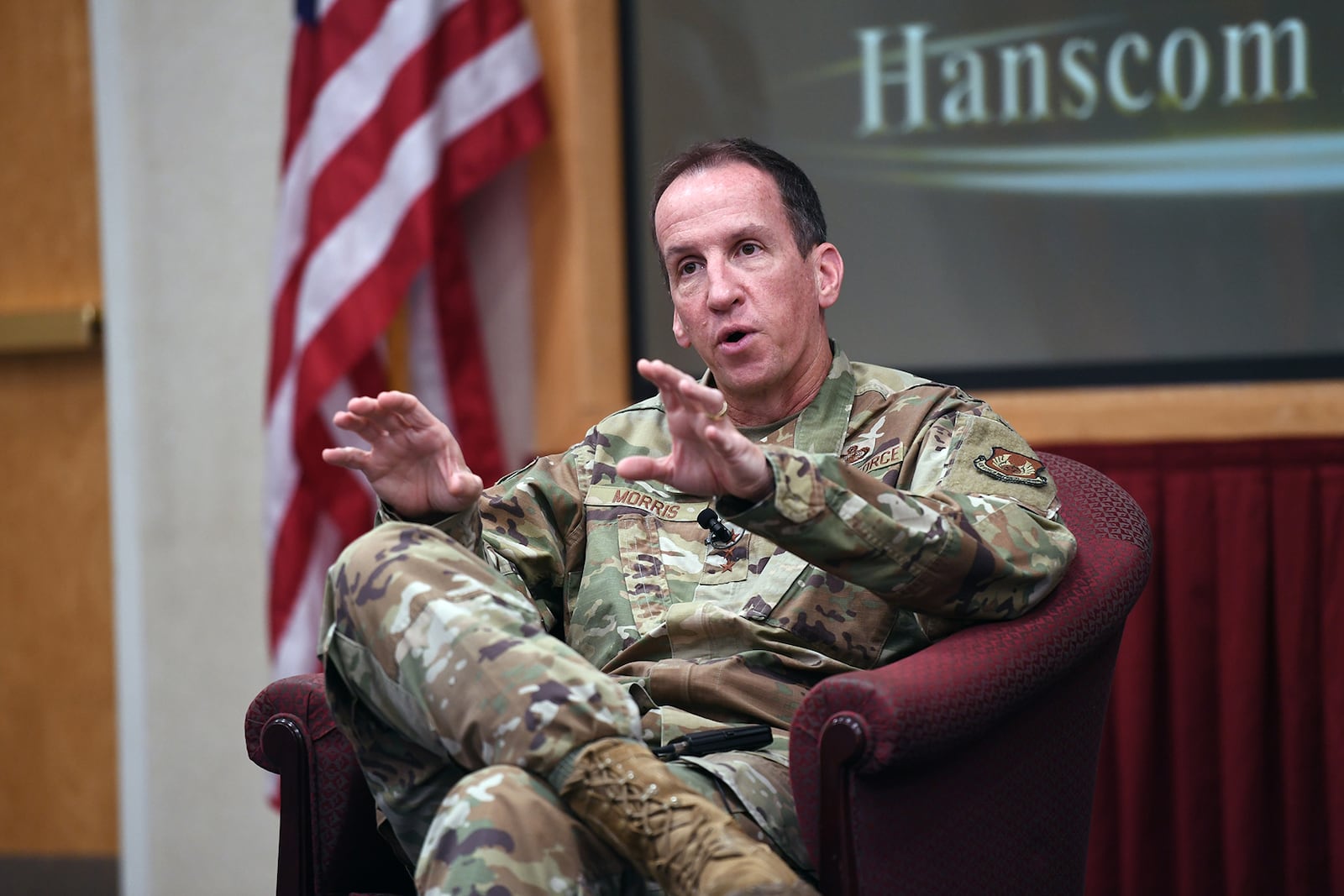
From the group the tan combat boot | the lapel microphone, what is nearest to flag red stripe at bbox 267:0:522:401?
the lapel microphone

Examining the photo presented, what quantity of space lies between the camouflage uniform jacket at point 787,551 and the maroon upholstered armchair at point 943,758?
8cm

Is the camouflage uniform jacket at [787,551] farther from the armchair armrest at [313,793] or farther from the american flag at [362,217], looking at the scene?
the american flag at [362,217]

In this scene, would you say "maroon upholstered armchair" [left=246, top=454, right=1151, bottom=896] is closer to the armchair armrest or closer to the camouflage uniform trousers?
the armchair armrest

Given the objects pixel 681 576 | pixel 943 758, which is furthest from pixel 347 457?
pixel 943 758

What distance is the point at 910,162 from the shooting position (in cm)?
299

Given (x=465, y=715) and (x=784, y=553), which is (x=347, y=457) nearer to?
(x=465, y=715)

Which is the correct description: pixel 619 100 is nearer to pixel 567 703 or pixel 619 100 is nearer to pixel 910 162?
pixel 910 162

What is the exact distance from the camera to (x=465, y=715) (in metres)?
1.37

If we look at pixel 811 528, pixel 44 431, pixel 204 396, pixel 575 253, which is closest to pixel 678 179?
pixel 811 528

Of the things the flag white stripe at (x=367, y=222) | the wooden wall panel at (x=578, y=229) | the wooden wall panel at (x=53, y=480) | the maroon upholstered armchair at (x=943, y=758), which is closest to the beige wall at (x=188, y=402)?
the wooden wall panel at (x=53, y=480)

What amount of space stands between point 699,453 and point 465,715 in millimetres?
348

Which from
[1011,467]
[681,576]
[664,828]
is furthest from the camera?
[681,576]

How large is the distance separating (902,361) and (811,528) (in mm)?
1644

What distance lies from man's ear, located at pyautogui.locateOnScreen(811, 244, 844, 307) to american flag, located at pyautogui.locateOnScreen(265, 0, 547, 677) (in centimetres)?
123
